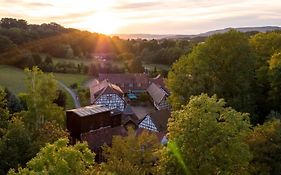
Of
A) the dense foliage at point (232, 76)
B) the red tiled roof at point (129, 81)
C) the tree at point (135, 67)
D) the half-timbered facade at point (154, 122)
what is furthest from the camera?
the tree at point (135, 67)

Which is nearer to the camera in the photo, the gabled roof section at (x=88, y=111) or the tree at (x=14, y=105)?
the gabled roof section at (x=88, y=111)

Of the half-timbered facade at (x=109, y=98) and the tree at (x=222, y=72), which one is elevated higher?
the tree at (x=222, y=72)

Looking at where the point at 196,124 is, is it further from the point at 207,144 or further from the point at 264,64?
the point at 264,64

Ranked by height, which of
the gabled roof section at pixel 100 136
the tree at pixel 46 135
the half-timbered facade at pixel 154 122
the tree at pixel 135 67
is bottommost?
the half-timbered facade at pixel 154 122

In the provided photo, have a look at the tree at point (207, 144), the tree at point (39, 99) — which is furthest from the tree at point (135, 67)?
the tree at point (207, 144)

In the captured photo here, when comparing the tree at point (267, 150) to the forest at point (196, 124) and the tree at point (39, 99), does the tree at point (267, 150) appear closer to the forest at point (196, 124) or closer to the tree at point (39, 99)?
the forest at point (196, 124)

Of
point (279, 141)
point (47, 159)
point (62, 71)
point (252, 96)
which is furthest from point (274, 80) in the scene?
point (62, 71)

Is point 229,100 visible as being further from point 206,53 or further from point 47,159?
point 47,159
